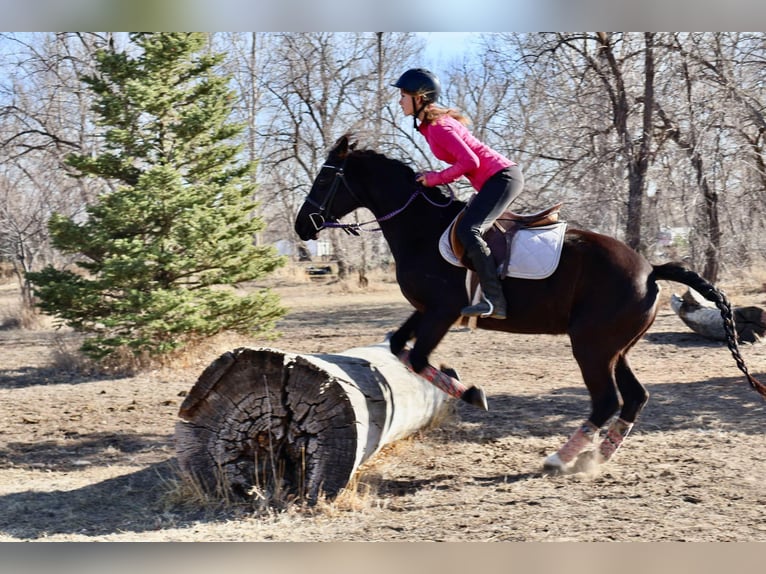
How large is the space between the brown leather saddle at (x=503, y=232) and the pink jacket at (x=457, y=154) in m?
0.32

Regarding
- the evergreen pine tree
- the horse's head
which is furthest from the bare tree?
the horse's head

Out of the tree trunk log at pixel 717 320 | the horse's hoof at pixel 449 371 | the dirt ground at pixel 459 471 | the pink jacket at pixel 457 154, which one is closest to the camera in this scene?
the dirt ground at pixel 459 471

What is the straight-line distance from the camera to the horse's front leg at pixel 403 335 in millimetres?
6289

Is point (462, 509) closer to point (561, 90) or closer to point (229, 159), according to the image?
point (229, 159)

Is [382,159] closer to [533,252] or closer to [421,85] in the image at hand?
[421,85]

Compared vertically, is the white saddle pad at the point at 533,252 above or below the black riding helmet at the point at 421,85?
below

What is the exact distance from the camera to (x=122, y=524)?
5461 millimetres

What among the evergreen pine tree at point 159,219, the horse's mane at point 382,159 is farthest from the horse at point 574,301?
the evergreen pine tree at point 159,219

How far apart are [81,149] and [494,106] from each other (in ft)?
32.6

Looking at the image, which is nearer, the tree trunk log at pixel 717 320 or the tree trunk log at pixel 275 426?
the tree trunk log at pixel 275 426

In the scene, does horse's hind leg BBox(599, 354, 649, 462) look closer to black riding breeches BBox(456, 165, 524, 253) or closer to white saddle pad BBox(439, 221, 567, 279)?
white saddle pad BBox(439, 221, 567, 279)

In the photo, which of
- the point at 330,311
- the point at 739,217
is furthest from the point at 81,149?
the point at 739,217

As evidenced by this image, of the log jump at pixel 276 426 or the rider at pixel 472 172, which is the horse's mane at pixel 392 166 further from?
the log jump at pixel 276 426

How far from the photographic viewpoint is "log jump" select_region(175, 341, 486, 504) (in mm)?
5641
